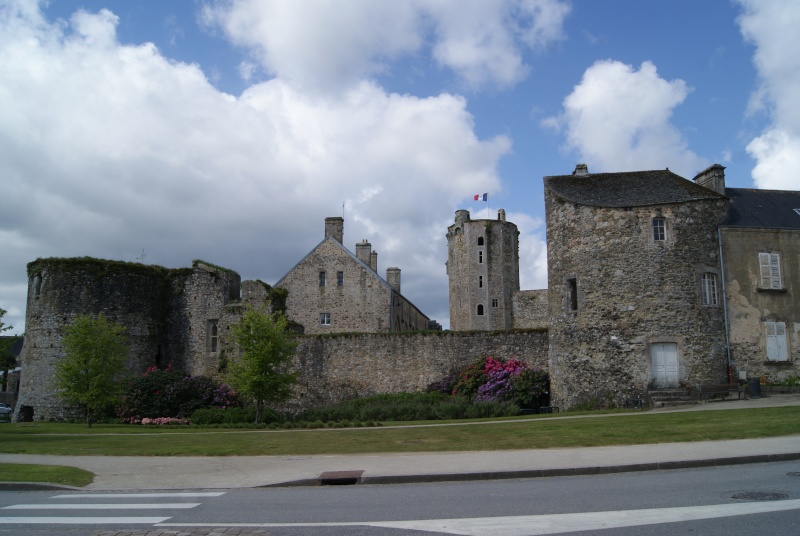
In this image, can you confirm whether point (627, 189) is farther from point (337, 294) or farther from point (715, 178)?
point (337, 294)

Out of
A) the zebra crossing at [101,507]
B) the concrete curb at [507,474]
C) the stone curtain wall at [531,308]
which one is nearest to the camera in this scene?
the zebra crossing at [101,507]

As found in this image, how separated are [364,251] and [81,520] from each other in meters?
43.3

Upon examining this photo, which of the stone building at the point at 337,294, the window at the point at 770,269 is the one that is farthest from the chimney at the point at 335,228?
the window at the point at 770,269

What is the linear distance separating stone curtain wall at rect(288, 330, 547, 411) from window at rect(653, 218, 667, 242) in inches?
267

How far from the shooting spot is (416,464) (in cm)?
1139

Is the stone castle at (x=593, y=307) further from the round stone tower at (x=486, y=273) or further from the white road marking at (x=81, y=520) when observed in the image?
the round stone tower at (x=486, y=273)

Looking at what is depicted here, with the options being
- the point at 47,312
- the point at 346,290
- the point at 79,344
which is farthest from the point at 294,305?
the point at 79,344

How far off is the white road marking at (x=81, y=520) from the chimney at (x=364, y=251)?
4274 cm

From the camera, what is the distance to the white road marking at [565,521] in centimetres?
670

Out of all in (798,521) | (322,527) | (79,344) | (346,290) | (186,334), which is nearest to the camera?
(798,521)

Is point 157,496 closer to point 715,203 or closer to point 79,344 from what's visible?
point 79,344

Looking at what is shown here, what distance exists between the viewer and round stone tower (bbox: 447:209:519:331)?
60.4 m

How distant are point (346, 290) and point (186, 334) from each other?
52.5 ft

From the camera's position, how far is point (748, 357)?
79.2 feet
